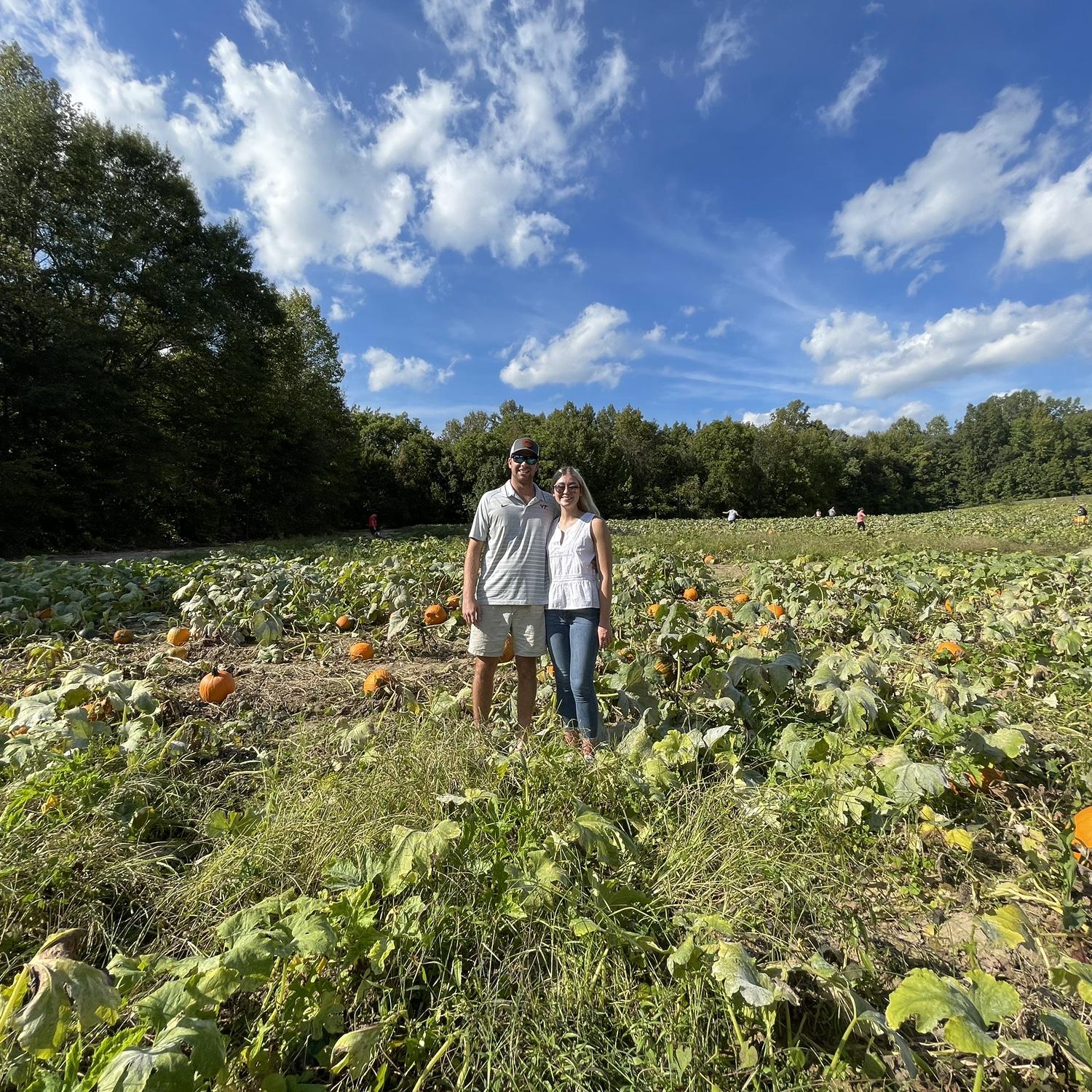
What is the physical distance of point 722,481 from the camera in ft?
163

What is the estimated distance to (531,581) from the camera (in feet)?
10.5

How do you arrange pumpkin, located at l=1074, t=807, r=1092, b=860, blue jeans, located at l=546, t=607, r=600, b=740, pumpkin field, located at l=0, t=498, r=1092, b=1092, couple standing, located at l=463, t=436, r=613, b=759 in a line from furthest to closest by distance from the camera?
couple standing, located at l=463, t=436, r=613, b=759 < blue jeans, located at l=546, t=607, r=600, b=740 < pumpkin, located at l=1074, t=807, r=1092, b=860 < pumpkin field, located at l=0, t=498, r=1092, b=1092

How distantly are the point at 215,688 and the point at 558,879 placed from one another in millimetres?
2467

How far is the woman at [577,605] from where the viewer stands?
118 inches

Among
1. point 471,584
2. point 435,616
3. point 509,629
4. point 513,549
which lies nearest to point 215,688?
point 471,584

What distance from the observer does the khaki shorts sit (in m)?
3.21

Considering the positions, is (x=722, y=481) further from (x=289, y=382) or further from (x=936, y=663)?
(x=936, y=663)

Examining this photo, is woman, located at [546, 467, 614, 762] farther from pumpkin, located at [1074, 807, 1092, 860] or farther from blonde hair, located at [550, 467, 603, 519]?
pumpkin, located at [1074, 807, 1092, 860]

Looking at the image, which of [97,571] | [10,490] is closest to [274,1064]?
[97,571]

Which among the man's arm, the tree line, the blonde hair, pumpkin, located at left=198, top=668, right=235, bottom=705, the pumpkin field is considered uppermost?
the tree line

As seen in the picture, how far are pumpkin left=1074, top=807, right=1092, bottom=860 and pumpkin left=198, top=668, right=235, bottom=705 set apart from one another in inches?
154

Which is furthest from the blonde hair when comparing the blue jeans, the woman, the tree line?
the tree line

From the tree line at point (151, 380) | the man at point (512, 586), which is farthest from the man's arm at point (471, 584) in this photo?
the tree line at point (151, 380)

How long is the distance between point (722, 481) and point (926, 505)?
35.8m
